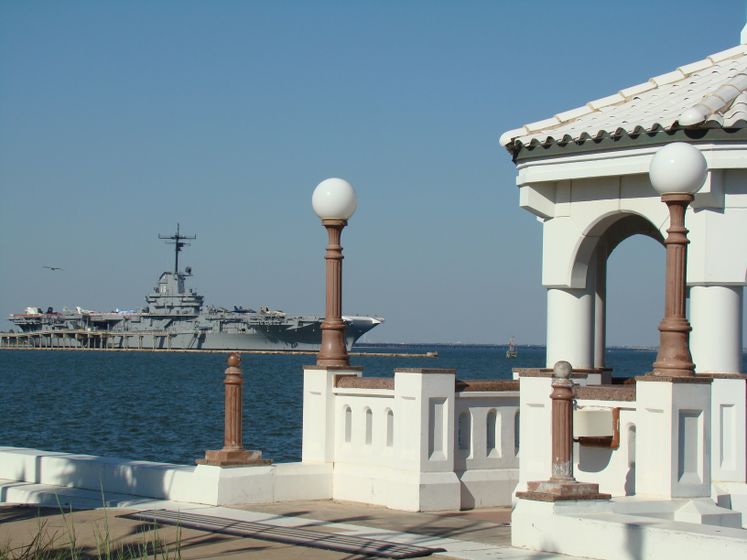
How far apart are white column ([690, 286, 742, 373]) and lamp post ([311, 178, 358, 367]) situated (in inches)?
150

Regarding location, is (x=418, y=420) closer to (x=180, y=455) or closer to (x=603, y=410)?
(x=603, y=410)

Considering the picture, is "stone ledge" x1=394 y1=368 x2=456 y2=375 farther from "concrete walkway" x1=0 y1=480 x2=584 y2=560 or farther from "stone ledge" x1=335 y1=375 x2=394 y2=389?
"concrete walkway" x1=0 y1=480 x2=584 y2=560

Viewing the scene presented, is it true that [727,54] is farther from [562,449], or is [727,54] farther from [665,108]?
[562,449]

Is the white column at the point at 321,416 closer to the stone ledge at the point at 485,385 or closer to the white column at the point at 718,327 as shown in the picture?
the stone ledge at the point at 485,385

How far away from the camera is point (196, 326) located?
6860 inches

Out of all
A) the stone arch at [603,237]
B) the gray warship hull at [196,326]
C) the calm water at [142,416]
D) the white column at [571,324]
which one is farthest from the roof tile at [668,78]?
the gray warship hull at [196,326]

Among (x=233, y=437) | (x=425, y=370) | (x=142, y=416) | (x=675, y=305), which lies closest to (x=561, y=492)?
(x=675, y=305)

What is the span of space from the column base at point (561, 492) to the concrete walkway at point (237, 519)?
0.43 meters

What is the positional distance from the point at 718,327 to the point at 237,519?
474 cm

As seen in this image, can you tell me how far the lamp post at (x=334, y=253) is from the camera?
13.4 m

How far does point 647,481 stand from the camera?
10.2 meters

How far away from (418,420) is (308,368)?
5.78 feet

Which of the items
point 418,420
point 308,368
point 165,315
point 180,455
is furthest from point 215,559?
point 165,315

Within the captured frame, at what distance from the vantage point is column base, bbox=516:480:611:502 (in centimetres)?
935
